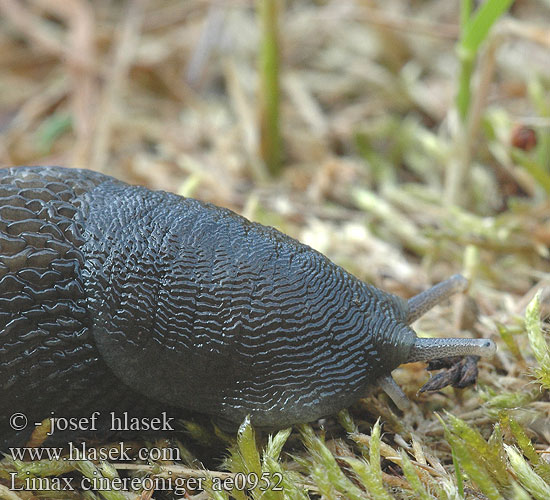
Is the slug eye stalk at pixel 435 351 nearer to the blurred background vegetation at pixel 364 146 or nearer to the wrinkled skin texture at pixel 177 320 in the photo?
the wrinkled skin texture at pixel 177 320

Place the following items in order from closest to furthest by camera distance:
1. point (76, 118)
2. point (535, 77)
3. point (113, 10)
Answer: point (535, 77) < point (76, 118) < point (113, 10)

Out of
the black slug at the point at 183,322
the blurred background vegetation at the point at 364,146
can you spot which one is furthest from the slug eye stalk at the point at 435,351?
the blurred background vegetation at the point at 364,146

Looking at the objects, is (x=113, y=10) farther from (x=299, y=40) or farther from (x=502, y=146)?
(x=502, y=146)

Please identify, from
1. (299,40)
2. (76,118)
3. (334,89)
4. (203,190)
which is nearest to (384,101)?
(334,89)

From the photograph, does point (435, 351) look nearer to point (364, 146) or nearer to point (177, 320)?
point (177, 320)

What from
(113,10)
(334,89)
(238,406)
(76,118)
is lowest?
(238,406)

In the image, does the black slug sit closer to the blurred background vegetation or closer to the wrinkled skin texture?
the wrinkled skin texture
